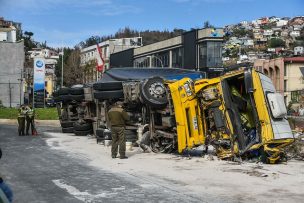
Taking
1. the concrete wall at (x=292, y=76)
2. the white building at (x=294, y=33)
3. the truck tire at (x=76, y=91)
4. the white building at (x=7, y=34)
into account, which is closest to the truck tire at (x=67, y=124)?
the truck tire at (x=76, y=91)

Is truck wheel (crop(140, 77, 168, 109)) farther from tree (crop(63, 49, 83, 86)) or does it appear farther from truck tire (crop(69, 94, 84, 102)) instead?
tree (crop(63, 49, 83, 86))

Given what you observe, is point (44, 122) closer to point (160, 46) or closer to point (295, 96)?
point (295, 96)

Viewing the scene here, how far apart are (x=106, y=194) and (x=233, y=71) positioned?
550 cm

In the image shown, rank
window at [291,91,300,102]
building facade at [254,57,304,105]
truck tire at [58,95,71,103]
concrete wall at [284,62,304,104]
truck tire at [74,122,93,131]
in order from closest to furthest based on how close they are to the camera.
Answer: truck tire at [74,122,93,131] → truck tire at [58,95,71,103] → window at [291,91,300,102] → building facade at [254,57,304,105] → concrete wall at [284,62,304,104]

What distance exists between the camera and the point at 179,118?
41.8 ft

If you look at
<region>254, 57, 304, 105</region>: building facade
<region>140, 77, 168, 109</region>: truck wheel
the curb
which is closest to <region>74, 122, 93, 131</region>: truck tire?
<region>140, 77, 168, 109</region>: truck wheel

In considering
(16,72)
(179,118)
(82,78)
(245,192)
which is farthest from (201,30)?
(245,192)

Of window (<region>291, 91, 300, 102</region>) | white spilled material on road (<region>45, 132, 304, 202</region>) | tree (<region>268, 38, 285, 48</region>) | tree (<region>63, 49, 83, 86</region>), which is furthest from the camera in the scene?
tree (<region>268, 38, 285, 48</region>)

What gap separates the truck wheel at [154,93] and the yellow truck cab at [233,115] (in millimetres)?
384

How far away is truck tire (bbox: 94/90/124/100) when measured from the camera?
52.5 ft

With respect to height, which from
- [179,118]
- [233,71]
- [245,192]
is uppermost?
[233,71]

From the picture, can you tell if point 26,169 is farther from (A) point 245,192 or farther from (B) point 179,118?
(A) point 245,192

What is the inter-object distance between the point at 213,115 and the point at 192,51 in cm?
4602

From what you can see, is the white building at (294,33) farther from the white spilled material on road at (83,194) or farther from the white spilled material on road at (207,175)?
the white spilled material on road at (83,194)
